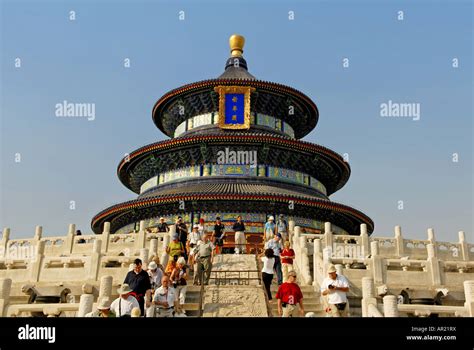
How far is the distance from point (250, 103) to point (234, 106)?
3.85 feet

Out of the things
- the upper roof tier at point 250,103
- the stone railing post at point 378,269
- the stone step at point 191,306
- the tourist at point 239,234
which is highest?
the upper roof tier at point 250,103

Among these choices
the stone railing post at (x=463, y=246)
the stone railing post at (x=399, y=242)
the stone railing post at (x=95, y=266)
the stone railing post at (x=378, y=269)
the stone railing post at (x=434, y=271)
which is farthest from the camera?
the stone railing post at (x=463, y=246)

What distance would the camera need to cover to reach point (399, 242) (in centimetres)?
2158

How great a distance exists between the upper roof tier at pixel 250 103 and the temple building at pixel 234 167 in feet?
0.21

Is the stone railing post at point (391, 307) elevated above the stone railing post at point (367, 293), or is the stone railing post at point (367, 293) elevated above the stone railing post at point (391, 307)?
the stone railing post at point (367, 293)

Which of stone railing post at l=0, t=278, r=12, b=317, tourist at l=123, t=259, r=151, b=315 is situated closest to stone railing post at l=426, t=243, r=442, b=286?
tourist at l=123, t=259, r=151, b=315

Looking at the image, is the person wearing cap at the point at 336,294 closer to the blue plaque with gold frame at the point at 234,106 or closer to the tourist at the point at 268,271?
the tourist at the point at 268,271

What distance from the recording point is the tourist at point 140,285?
11469 millimetres

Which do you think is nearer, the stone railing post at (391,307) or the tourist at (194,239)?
the stone railing post at (391,307)

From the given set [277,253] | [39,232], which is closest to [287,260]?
[277,253]

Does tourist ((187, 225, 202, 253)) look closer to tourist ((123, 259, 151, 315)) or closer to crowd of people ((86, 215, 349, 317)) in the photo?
crowd of people ((86, 215, 349, 317))

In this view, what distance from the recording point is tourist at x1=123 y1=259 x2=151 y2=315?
452 inches

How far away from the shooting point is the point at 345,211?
1281 inches

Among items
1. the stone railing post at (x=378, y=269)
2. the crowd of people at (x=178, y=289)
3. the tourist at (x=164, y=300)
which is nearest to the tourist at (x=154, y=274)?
the crowd of people at (x=178, y=289)
